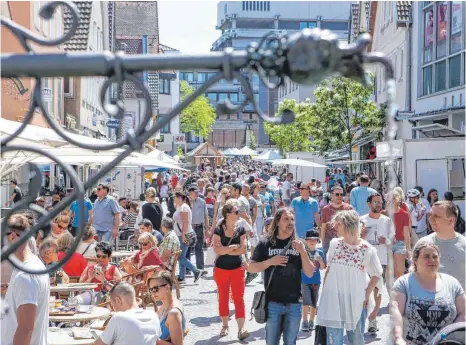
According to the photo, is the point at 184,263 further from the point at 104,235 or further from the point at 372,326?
the point at 372,326

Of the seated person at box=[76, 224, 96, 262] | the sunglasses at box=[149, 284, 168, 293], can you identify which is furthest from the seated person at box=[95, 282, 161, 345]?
the seated person at box=[76, 224, 96, 262]

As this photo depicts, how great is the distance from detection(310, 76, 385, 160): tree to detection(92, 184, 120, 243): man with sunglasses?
1811cm

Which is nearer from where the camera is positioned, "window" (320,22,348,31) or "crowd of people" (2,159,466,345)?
"crowd of people" (2,159,466,345)

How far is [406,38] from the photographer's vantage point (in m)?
30.6

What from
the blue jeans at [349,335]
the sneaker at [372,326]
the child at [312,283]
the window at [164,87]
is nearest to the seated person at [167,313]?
the blue jeans at [349,335]

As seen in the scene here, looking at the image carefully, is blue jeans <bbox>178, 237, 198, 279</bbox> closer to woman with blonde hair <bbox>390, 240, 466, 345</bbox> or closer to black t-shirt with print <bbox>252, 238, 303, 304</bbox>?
black t-shirt with print <bbox>252, 238, 303, 304</bbox>

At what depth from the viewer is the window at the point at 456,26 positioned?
81.3 ft

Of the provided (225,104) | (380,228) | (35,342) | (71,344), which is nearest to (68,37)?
(225,104)

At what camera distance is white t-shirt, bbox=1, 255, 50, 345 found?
5.05 metres

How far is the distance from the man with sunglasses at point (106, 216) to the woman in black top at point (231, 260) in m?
5.05

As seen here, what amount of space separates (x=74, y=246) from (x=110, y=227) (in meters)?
12.6

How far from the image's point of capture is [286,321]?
836 centimetres

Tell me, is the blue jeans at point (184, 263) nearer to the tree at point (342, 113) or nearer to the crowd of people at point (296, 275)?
the crowd of people at point (296, 275)

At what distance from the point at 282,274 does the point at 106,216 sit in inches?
289
